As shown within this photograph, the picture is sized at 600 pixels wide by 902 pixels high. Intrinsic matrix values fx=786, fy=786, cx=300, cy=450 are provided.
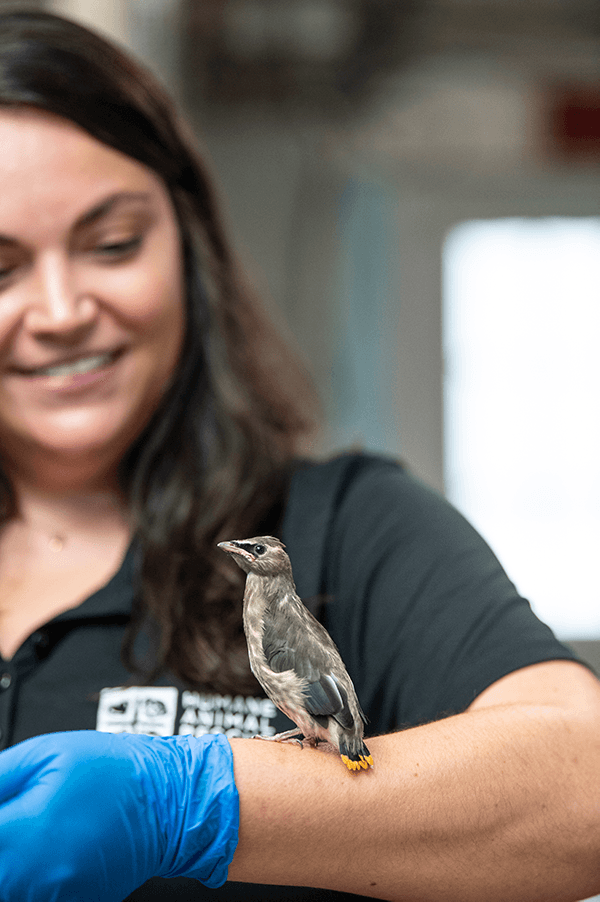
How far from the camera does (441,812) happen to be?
2.11 ft

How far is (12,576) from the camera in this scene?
1070mm

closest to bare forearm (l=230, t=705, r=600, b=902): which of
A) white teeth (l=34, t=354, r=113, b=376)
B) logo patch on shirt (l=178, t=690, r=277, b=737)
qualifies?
logo patch on shirt (l=178, t=690, r=277, b=737)

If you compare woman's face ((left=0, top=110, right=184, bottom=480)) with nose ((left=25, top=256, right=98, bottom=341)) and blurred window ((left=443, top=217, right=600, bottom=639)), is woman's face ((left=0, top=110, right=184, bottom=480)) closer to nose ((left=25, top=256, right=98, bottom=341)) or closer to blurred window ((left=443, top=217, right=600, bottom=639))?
nose ((left=25, top=256, right=98, bottom=341))

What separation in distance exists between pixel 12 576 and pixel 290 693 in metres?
0.70

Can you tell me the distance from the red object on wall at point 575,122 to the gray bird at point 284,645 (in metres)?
3.88

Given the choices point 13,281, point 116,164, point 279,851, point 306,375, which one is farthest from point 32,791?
point 306,375

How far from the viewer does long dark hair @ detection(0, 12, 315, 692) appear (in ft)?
3.01

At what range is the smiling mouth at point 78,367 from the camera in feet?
3.02

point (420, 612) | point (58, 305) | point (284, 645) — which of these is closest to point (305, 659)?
point (284, 645)

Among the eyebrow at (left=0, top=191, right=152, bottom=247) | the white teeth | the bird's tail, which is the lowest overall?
the bird's tail

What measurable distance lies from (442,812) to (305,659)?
253mm

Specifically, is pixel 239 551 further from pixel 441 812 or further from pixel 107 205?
pixel 107 205

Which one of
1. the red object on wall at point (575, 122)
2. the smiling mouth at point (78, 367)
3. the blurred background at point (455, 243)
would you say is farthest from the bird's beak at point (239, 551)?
the red object on wall at point (575, 122)

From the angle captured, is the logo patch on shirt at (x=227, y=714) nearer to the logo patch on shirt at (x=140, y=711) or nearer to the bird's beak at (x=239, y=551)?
the logo patch on shirt at (x=140, y=711)
